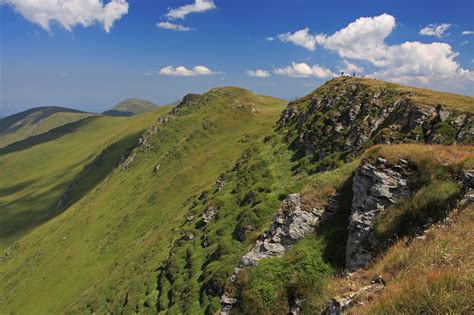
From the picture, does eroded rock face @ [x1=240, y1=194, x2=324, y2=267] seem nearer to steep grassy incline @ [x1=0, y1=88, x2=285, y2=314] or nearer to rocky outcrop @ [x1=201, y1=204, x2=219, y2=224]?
steep grassy incline @ [x1=0, y1=88, x2=285, y2=314]

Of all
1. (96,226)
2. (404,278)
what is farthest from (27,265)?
(404,278)

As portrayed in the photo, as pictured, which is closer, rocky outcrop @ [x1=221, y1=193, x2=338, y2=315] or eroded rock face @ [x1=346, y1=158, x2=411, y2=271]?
eroded rock face @ [x1=346, y1=158, x2=411, y2=271]

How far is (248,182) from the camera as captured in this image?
78812mm

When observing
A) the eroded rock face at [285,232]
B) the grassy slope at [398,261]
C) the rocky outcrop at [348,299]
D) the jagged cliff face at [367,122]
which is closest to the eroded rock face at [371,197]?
the grassy slope at [398,261]

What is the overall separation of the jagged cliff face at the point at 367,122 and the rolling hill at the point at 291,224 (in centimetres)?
28

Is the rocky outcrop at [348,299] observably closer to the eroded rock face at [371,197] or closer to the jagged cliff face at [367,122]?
the eroded rock face at [371,197]

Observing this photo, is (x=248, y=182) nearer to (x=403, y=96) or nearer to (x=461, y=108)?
(x=403, y=96)

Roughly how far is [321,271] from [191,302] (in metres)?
38.2

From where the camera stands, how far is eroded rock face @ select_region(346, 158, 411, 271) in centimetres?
1980

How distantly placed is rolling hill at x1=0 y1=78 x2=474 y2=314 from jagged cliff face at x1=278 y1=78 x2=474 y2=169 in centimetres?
28

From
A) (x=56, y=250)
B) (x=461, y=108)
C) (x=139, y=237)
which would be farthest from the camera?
(x=56, y=250)

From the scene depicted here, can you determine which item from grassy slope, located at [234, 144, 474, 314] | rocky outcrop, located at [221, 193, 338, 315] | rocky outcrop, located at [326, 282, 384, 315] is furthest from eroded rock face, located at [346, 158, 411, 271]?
rocky outcrop, located at [326, 282, 384, 315]

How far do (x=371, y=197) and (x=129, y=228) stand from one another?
111 metres

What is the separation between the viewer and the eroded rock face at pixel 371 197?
19797 mm
